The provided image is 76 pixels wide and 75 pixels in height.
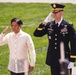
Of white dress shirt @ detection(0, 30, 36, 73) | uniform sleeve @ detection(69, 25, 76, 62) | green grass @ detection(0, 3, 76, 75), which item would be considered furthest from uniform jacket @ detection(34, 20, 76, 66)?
green grass @ detection(0, 3, 76, 75)

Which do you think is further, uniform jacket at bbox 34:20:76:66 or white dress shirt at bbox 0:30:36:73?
white dress shirt at bbox 0:30:36:73

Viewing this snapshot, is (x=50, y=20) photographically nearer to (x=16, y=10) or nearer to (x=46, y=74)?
(x=46, y=74)

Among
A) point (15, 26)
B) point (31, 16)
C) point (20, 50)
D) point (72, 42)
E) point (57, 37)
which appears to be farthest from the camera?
point (31, 16)

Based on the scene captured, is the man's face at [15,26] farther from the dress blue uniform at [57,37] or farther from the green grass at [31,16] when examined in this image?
the green grass at [31,16]

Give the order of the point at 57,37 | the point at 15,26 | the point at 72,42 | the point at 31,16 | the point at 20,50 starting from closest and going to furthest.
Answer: the point at 72,42, the point at 57,37, the point at 15,26, the point at 20,50, the point at 31,16

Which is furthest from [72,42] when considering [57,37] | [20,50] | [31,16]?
[31,16]

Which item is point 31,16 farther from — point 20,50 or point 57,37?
point 57,37

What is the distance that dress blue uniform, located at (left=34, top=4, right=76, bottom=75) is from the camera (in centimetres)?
570

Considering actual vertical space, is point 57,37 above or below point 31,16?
above

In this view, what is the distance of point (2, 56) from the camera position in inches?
402

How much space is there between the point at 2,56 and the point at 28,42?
4281mm

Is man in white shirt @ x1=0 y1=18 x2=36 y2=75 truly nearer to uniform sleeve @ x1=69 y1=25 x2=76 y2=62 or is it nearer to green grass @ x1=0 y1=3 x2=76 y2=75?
uniform sleeve @ x1=69 y1=25 x2=76 y2=62

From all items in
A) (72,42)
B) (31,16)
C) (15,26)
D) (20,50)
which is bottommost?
(31,16)

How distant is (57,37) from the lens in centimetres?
580
